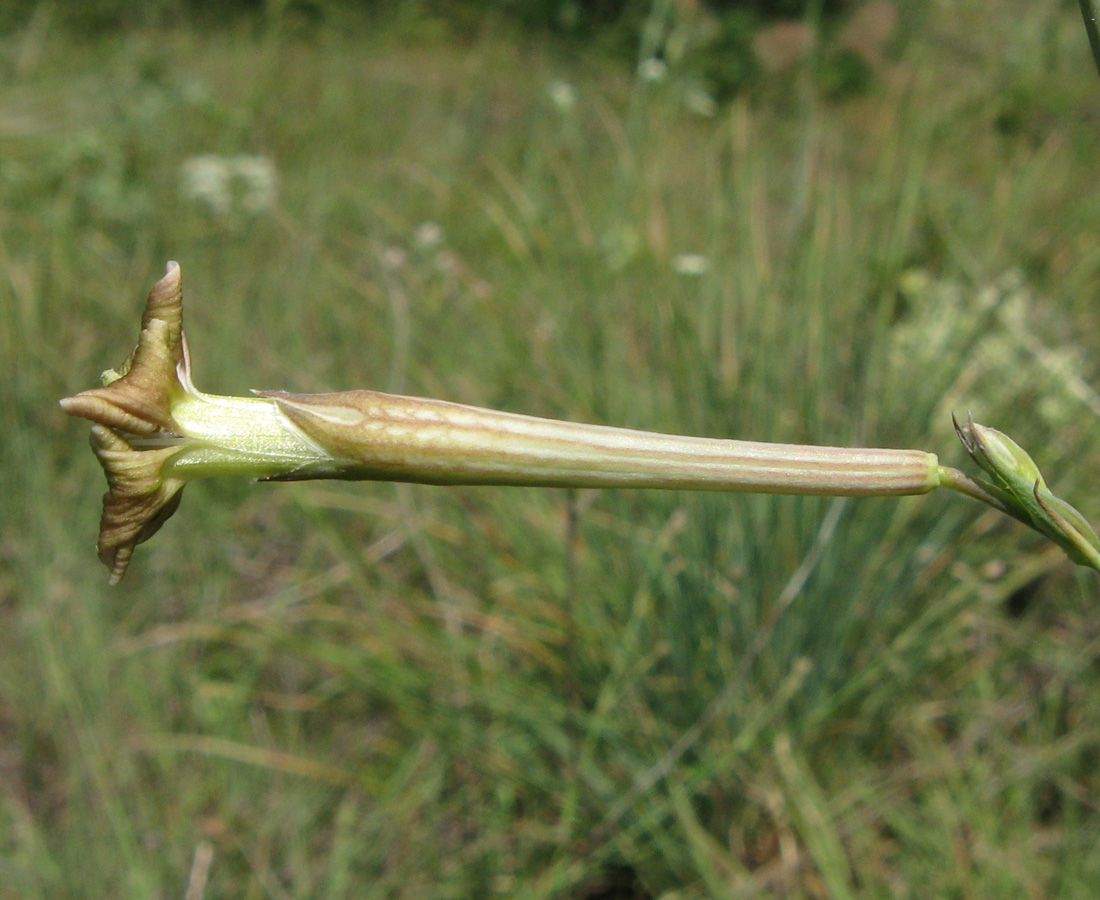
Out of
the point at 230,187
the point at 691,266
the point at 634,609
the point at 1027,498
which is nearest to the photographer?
the point at 1027,498

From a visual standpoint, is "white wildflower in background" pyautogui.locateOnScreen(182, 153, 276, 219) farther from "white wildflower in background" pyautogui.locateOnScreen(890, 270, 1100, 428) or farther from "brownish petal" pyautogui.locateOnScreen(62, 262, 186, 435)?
"brownish petal" pyautogui.locateOnScreen(62, 262, 186, 435)

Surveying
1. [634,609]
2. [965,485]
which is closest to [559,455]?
[965,485]

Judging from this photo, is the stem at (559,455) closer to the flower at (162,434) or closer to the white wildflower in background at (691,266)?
the flower at (162,434)

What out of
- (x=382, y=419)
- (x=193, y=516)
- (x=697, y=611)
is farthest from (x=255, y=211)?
(x=382, y=419)

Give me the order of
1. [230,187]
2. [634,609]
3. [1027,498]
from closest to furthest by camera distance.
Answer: [1027,498]
[634,609]
[230,187]

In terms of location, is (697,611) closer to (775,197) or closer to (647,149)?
(647,149)

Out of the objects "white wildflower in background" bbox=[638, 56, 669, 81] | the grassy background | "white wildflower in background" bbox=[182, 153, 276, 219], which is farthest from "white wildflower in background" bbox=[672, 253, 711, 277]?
"white wildflower in background" bbox=[182, 153, 276, 219]

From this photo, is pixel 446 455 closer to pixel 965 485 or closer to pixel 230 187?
pixel 965 485

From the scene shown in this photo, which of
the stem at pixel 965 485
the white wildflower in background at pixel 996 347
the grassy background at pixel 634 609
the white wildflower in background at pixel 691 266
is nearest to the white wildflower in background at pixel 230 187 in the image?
the grassy background at pixel 634 609

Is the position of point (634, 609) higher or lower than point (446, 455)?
lower
